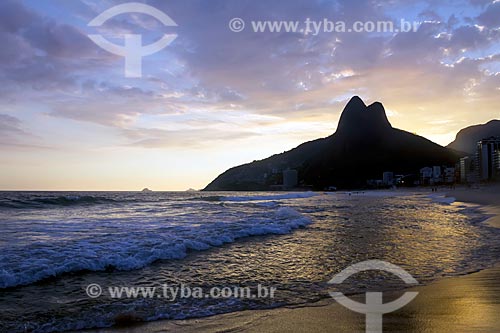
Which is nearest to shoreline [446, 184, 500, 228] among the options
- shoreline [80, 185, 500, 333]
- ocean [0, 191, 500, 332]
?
ocean [0, 191, 500, 332]

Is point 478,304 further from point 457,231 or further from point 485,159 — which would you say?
point 485,159

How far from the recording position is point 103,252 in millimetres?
9711

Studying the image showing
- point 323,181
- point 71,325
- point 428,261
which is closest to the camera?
point 71,325

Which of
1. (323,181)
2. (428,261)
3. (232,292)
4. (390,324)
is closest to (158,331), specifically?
(232,292)

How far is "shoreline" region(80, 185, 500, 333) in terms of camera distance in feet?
15.1

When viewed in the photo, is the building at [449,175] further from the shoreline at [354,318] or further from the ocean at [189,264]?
the shoreline at [354,318]

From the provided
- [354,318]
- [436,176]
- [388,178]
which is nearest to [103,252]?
[354,318]

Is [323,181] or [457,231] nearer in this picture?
[457,231]

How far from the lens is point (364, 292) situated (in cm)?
660

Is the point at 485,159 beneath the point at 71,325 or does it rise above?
A: above

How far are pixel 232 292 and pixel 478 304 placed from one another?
3.89 m

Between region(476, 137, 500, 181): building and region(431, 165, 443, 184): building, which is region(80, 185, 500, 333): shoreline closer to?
region(431, 165, 443, 184): building

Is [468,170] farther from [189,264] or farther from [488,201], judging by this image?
[189,264]

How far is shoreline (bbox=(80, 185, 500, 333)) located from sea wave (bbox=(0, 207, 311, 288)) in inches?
145
